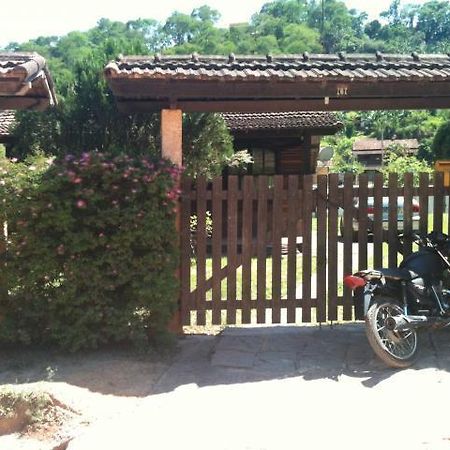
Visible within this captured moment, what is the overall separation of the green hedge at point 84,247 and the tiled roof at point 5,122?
906 cm

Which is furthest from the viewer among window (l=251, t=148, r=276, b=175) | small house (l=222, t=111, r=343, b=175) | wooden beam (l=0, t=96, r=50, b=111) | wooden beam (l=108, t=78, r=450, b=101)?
window (l=251, t=148, r=276, b=175)

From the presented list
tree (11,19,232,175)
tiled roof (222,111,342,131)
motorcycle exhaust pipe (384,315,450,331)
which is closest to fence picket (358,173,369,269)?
motorcycle exhaust pipe (384,315,450,331)

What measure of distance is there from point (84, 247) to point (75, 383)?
122 centimetres

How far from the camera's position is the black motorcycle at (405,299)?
5.52 m

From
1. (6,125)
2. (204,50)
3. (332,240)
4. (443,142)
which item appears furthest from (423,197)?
(204,50)

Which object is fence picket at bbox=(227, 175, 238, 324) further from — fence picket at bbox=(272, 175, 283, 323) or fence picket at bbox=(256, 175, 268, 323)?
fence picket at bbox=(272, 175, 283, 323)

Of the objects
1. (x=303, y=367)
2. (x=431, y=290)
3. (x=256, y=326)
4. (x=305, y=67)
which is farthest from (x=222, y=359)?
(x=305, y=67)

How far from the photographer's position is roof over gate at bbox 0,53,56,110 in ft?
19.0

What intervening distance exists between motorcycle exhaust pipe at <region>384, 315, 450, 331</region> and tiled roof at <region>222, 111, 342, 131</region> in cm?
1062

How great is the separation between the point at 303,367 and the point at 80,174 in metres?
2.71

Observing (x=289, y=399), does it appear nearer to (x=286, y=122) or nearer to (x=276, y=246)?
(x=276, y=246)

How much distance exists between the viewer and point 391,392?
497cm

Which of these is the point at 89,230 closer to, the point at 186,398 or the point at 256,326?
the point at 186,398

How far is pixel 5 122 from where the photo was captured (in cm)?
1606
